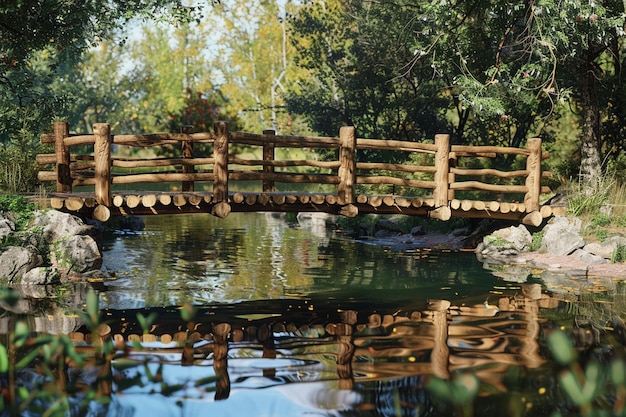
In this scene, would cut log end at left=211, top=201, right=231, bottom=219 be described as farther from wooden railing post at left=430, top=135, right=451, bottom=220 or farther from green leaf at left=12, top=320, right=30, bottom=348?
green leaf at left=12, top=320, right=30, bottom=348

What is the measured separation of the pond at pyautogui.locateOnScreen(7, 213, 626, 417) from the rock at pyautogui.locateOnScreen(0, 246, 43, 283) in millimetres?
1177

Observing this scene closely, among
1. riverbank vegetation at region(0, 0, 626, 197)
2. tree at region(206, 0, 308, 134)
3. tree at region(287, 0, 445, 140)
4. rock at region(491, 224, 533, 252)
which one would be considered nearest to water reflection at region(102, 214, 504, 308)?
rock at region(491, 224, 533, 252)

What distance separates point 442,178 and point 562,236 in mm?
2367

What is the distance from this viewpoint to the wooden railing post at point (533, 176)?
13.4 metres

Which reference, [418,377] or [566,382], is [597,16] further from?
[566,382]

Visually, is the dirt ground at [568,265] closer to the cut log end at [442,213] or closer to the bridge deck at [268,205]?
the bridge deck at [268,205]

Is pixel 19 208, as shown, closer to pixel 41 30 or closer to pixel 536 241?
pixel 41 30

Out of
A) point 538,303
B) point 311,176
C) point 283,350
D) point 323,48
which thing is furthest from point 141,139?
point 323,48

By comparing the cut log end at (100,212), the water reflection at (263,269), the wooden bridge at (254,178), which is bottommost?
the water reflection at (263,269)

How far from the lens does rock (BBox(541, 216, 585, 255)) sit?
1280 cm

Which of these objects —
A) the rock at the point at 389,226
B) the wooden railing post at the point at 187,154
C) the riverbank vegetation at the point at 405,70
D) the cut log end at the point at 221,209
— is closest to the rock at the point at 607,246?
the riverbank vegetation at the point at 405,70

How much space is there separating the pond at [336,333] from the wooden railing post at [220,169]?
1068 mm

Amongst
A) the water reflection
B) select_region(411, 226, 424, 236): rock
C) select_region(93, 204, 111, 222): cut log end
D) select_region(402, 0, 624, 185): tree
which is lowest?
the water reflection

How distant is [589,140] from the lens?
14320 mm
